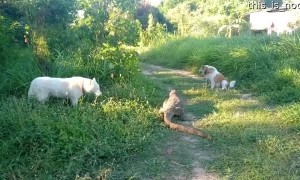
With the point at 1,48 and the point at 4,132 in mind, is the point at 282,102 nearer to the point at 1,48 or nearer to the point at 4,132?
the point at 4,132

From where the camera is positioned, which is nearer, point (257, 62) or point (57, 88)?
point (57, 88)

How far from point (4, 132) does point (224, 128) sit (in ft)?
9.16

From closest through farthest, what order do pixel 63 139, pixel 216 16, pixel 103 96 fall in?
pixel 63 139 < pixel 103 96 < pixel 216 16

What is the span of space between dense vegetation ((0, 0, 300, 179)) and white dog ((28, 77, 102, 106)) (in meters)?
0.15

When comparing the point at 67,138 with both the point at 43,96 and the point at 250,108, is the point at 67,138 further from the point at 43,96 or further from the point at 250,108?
the point at 250,108

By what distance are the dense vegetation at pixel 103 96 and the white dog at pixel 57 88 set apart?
0.50ft

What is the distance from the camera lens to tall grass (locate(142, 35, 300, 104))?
6.51 meters

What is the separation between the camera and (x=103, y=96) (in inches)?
213

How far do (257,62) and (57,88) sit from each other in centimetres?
505

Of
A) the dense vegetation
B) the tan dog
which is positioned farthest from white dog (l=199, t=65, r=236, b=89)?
the tan dog

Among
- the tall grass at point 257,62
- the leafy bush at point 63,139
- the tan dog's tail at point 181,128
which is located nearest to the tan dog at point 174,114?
the tan dog's tail at point 181,128

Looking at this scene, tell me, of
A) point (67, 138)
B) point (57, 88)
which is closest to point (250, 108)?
point (57, 88)

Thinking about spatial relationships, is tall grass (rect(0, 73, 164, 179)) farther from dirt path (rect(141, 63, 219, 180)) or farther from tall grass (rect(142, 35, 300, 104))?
tall grass (rect(142, 35, 300, 104))

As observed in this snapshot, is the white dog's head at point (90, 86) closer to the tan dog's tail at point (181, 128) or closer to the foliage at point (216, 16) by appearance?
the tan dog's tail at point (181, 128)
